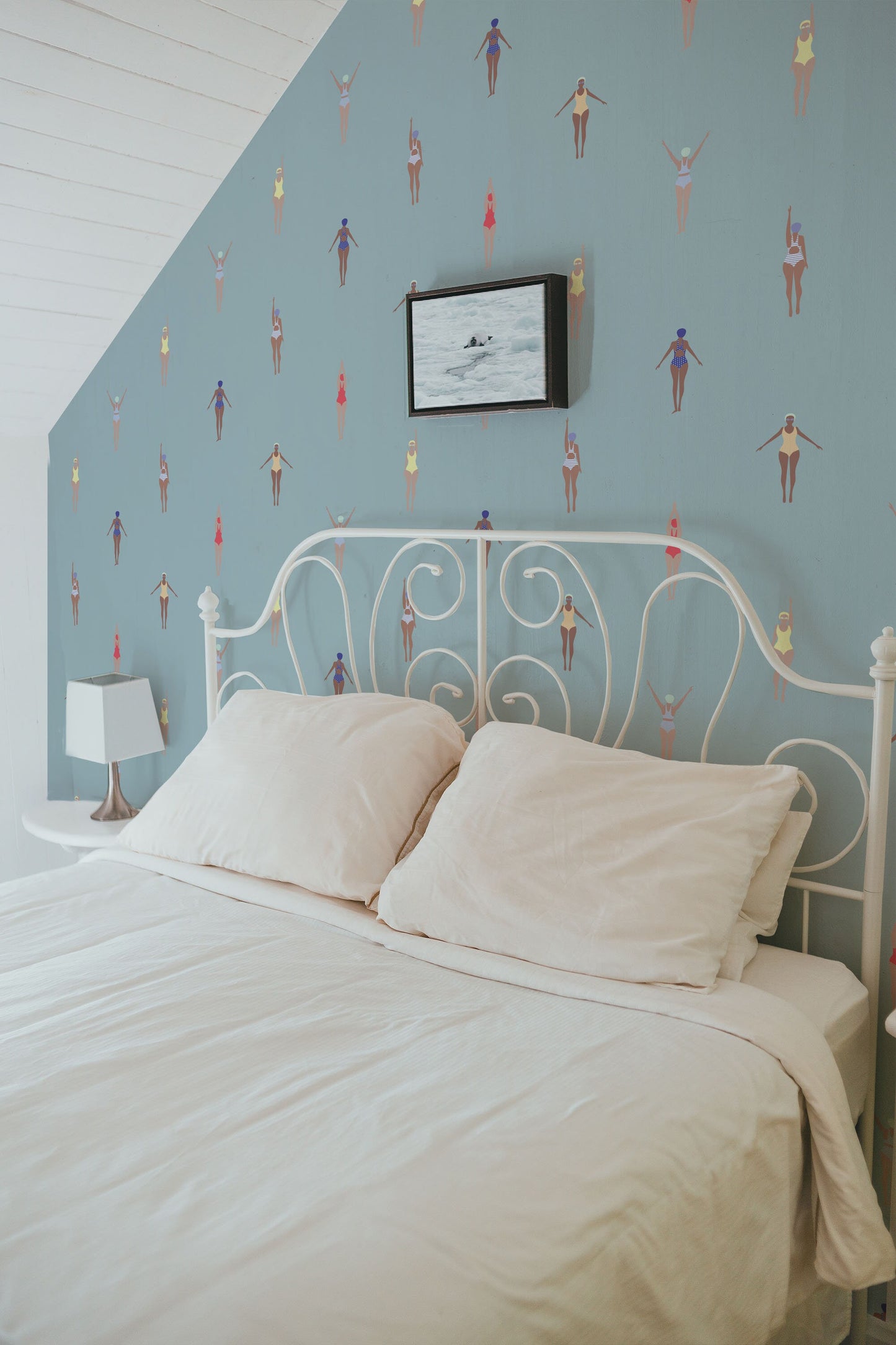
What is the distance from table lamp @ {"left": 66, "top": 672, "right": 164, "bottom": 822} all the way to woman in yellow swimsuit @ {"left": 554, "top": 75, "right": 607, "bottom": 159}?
1.75 meters

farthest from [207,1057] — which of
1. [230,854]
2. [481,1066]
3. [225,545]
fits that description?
[225,545]

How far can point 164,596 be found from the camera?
3.16 metres

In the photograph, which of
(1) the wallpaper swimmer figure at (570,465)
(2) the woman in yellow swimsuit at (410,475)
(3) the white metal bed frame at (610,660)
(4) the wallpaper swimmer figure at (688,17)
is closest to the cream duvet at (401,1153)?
(3) the white metal bed frame at (610,660)

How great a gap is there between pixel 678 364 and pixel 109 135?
55.7 inches

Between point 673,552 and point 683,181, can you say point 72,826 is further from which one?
point 683,181

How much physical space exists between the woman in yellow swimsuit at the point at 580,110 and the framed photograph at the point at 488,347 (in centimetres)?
26

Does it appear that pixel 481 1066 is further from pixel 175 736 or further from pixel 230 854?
pixel 175 736

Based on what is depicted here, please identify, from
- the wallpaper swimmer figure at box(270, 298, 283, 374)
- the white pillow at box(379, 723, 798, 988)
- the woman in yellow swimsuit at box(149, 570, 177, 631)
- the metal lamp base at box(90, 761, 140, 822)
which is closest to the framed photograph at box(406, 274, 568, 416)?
the wallpaper swimmer figure at box(270, 298, 283, 374)

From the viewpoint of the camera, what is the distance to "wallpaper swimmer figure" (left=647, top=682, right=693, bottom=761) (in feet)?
7.20

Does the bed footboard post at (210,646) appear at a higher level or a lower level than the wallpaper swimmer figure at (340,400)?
lower

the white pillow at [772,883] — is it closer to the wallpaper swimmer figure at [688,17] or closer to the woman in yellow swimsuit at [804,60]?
the woman in yellow swimsuit at [804,60]

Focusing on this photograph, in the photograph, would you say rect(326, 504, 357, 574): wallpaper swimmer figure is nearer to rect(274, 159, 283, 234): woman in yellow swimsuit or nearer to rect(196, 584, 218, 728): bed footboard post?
rect(196, 584, 218, 728): bed footboard post

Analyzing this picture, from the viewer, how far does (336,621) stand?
276 cm

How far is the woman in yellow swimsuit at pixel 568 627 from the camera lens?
233 centimetres
